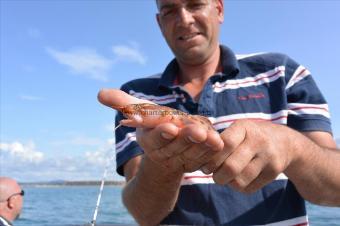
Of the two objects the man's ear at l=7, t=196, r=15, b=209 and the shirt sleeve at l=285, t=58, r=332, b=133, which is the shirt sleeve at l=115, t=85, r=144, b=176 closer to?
the shirt sleeve at l=285, t=58, r=332, b=133

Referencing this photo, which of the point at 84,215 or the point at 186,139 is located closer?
the point at 186,139

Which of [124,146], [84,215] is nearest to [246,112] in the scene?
[124,146]

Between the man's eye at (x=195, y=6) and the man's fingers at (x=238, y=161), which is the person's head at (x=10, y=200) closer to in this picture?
the man's eye at (x=195, y=6)

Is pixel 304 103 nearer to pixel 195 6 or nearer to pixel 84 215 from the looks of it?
pixel 195 6

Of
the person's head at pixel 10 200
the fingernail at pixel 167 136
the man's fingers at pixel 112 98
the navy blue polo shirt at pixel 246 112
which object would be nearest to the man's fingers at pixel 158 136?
the fingernail at pixel 167 136

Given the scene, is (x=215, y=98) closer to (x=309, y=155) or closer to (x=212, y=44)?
(x=212, y=44)

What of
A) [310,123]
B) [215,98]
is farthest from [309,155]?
[215,98]
